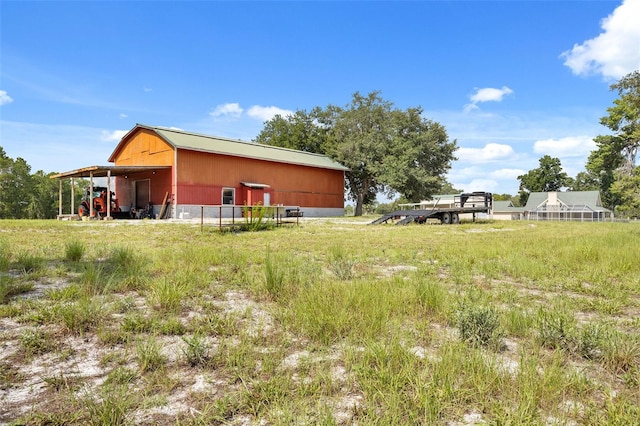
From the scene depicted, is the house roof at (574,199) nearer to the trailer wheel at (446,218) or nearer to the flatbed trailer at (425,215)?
the flatbed trailer at (425,215)

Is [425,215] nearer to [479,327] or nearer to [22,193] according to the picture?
[479,327]

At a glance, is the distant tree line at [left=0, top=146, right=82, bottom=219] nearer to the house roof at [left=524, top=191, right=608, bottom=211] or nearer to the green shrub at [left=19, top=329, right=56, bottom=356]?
the green shrub at [left=19, top=329, right=56, bottom=356]

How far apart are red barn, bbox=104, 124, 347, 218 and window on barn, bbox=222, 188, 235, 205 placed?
0.24 feet

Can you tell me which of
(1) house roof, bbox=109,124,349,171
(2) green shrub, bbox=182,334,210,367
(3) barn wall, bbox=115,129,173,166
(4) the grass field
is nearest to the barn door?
(3) barn wall, bbox=115,129,173,166

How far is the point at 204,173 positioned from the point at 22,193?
35695 mm

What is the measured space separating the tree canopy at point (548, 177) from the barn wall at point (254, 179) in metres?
51.3

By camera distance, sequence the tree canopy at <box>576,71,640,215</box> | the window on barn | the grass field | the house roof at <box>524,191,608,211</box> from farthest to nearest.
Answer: the house roof at <box>524,191,608,211</box> → the window on barn → the tree canopy at <box>576,71,640,215</box> → the grass field

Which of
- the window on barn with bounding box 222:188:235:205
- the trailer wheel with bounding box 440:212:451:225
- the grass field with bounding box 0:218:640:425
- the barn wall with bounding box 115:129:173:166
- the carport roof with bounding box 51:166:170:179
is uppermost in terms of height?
the barn wall with bounding box 115:129:173:166

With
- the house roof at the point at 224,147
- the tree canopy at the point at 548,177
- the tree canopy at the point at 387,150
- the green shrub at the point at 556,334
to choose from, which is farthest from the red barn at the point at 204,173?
the tree canopy at the point at 548,177

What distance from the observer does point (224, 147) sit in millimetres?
26266

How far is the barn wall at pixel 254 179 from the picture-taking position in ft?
77.3

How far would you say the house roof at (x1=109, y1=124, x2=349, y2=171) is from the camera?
77.9ft

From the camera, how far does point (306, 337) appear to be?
2.89m

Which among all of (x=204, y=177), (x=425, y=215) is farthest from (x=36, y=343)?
(x=204, y=177)
